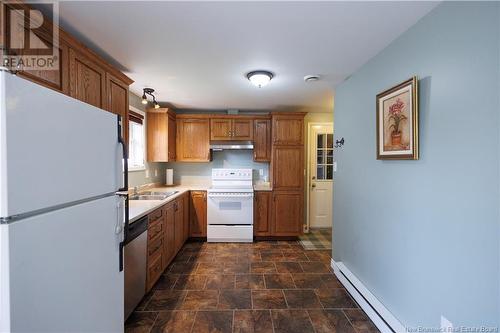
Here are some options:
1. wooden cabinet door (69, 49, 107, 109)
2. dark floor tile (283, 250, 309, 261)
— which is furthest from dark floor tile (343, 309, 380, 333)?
wooden cabinet door (69, 49, 107, 109)

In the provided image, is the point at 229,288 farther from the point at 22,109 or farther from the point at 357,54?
the point at 357,54

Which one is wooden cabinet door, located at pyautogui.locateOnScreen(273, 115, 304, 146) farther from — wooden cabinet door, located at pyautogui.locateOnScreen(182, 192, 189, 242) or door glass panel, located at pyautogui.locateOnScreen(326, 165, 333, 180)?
wooden cabinet door, located at pyautogui.locateOnScreen(182, 192, 189, 242)

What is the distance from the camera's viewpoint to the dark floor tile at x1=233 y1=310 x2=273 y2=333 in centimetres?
184

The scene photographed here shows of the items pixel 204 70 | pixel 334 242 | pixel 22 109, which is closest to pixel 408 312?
pixel 334 242

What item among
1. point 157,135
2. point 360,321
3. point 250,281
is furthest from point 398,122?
point 157,135

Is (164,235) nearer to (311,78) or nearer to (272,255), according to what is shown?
(272,255)

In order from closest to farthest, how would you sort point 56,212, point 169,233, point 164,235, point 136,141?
1. point 56,212
2. point 164,235
3. point 169,233
4. point 136,141

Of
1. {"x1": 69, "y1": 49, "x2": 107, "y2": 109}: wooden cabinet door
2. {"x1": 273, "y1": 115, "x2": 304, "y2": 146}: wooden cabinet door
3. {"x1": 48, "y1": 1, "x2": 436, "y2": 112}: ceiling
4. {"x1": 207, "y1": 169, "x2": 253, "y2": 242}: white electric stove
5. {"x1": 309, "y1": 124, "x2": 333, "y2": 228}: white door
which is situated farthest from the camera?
{"x1": 309, "y1": 124, "x2": 333, "y2": 228}: white door

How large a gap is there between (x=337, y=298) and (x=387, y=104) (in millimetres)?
1933

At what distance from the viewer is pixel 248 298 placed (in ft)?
7.40

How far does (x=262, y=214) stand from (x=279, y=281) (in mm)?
1420

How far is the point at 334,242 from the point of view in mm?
2855

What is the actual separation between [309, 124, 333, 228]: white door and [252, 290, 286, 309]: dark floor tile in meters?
2.42

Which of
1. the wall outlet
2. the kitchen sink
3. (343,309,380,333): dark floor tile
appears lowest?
(343,309,380,333): dark floor tile
